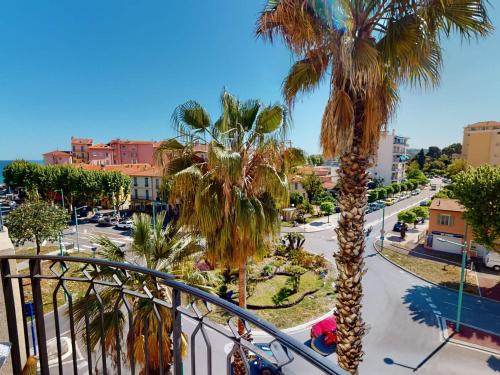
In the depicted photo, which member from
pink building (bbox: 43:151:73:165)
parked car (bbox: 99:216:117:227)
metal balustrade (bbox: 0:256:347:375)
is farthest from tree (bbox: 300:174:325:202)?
pink building (bbox: 43:151:73:165)

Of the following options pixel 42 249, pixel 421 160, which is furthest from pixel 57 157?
pixel 421 160

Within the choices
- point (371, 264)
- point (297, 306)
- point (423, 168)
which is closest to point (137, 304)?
point (297, 306)

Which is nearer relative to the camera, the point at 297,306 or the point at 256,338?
the point at 256,338

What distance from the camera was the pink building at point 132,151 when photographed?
6956cm

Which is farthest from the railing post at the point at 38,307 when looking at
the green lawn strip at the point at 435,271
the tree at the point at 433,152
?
the tree at the point at 433,152

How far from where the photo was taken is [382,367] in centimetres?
1052

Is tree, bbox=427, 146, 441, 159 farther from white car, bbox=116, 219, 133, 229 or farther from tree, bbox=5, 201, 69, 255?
tree, bbox=5, 201, 69, 255

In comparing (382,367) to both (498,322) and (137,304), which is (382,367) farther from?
(137,304)

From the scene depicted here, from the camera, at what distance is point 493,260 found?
68.2ft

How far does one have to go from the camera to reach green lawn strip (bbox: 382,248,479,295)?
58.1 feet

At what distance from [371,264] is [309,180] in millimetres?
24610

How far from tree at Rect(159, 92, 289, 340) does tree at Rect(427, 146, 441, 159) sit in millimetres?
116512

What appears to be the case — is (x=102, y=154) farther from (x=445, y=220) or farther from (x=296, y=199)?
(x=445, y=220)

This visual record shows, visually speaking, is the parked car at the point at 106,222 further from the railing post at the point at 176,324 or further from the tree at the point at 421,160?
the tree at the point at 421,160
